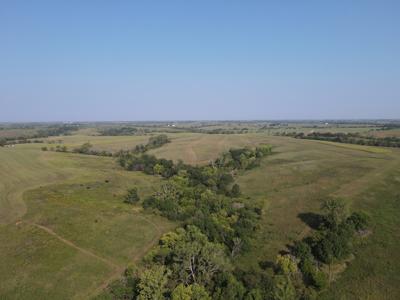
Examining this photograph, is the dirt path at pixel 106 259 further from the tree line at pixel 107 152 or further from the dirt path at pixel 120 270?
the tree line at pixel 107 152

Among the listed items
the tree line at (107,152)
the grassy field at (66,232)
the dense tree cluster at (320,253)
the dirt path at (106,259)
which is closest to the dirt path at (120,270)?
the dirt path at (106,259)

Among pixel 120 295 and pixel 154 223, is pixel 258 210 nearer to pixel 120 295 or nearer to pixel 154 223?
pixel 154 223

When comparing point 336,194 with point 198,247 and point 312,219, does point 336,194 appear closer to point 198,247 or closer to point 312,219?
point 312,219

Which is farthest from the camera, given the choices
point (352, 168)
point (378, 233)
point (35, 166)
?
Result: point (35, 166)

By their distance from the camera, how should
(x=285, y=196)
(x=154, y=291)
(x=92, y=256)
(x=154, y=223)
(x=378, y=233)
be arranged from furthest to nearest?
1. (x=285, y=196)
2. (x=154, y=223)
3. (x=378, y=233)
4. (x=92, y=256)
5. (x=154, y=291)

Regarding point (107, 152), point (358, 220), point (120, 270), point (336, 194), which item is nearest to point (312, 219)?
point (358, 220)

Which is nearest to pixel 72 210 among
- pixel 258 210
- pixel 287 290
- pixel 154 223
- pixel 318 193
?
pixel 154 223

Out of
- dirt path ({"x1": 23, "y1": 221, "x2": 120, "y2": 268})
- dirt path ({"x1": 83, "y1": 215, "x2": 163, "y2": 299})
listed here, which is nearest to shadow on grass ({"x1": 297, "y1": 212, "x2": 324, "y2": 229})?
dirt path ({"x1": 83, "y1": 215, "x2": 163, "y2": 299})

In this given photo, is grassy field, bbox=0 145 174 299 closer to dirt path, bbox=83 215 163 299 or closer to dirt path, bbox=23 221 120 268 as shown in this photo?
dirt path, bbox=23 221 120 268
